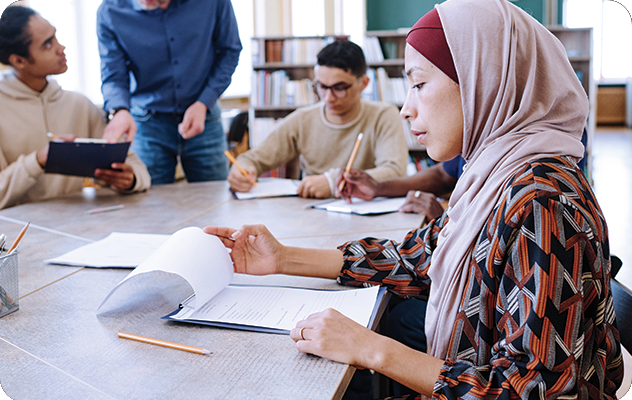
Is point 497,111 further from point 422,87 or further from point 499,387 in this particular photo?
point 499,387

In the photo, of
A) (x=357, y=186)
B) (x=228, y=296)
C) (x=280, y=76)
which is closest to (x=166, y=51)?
(x=357, y=186)

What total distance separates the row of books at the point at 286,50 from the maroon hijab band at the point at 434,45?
352 centimetres

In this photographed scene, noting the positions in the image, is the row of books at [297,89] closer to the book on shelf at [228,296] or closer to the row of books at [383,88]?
the row of books at [383,88]

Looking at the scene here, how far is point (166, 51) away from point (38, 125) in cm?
68

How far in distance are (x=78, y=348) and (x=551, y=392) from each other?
67 cm

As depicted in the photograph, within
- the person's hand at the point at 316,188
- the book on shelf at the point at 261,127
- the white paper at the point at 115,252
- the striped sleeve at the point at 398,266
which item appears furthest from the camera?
the book on shelf at the point at 261,127

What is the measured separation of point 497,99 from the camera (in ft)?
2.75

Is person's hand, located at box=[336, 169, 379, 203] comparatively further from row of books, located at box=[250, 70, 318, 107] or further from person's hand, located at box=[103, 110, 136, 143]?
row of books, located at box=[250, 70, 318, 107]

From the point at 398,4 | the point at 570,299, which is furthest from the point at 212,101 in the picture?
the point at 398,4

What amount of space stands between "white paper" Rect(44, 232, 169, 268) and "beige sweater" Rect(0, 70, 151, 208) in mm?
753

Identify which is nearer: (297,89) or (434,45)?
(434,45)

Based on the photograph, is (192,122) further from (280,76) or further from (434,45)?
(280,76)

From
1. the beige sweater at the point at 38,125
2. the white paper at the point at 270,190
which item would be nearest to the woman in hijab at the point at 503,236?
the white paper at the point at 270,190

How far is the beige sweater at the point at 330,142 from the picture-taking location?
240cm
